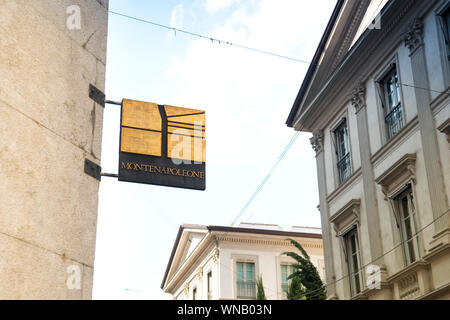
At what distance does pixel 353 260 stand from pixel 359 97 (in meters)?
5.15

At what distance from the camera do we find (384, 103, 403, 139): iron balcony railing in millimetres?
17728

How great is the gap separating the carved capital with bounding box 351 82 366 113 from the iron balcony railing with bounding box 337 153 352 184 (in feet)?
5.54

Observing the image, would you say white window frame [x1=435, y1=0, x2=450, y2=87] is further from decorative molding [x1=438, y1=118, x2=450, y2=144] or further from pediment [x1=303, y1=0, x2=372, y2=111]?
pediment [x1=303, y1=0, x2=372, y2=111]

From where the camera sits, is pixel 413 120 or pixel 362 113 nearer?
pixel 413 120

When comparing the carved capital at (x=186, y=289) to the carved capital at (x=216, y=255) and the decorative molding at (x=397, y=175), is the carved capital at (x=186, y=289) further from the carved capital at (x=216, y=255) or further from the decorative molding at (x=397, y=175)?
the decorative molding at (x=397, y=175)

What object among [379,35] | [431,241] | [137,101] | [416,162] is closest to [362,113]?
[379,35]

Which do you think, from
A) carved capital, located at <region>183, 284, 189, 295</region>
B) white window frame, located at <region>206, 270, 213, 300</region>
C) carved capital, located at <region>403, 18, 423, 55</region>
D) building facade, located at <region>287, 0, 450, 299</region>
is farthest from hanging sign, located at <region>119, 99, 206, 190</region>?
carved capital, located at <region>183, 284, 189, 295</region>

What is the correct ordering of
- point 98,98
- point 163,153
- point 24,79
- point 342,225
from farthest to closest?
point 342,225, point 163,153, point 98,98, point 24,79

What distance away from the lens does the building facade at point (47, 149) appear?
4.58 meters

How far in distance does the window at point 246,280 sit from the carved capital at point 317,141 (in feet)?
57.8

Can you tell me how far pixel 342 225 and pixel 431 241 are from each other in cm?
549

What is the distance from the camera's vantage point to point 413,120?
1672 cm
